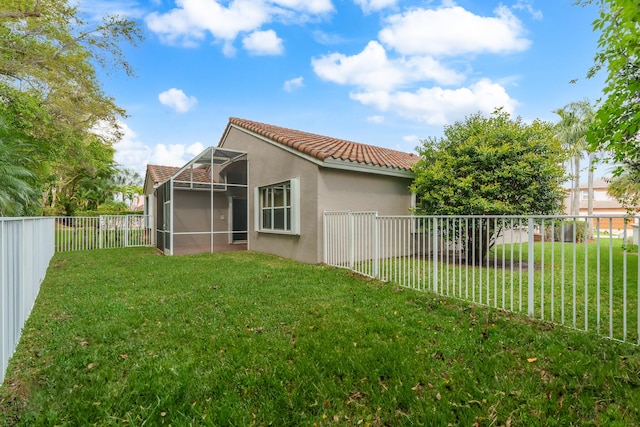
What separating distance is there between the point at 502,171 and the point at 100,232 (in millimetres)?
17641

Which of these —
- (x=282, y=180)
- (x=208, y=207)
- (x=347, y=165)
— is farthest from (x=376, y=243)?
(x=208, y=207)

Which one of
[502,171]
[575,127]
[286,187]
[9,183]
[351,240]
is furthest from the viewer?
[575,127]

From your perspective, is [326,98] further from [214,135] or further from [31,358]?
[31,358]

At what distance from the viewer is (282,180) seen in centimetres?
1089

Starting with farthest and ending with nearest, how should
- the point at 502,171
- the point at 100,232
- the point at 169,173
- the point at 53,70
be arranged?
the point at 169,173 < the point at 100,232 < the point at 53,70 < the point at 502,171

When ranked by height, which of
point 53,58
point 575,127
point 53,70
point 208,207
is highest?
point 575,127

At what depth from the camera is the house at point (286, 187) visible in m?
9.59

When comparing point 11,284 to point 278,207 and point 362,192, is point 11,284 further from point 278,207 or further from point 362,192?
point 362,192

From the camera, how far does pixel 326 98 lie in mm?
15312

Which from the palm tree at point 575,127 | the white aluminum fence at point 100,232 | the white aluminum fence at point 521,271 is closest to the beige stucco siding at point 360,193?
the white aluminum fence at point 521,271

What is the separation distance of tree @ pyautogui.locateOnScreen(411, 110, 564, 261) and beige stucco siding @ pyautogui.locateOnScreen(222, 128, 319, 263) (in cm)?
382

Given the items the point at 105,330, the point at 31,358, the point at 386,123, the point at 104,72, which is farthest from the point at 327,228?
the point at 104,72

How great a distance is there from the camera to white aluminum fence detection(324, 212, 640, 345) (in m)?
3.99

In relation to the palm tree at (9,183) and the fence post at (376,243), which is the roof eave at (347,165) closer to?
the fence post at (376,243)
